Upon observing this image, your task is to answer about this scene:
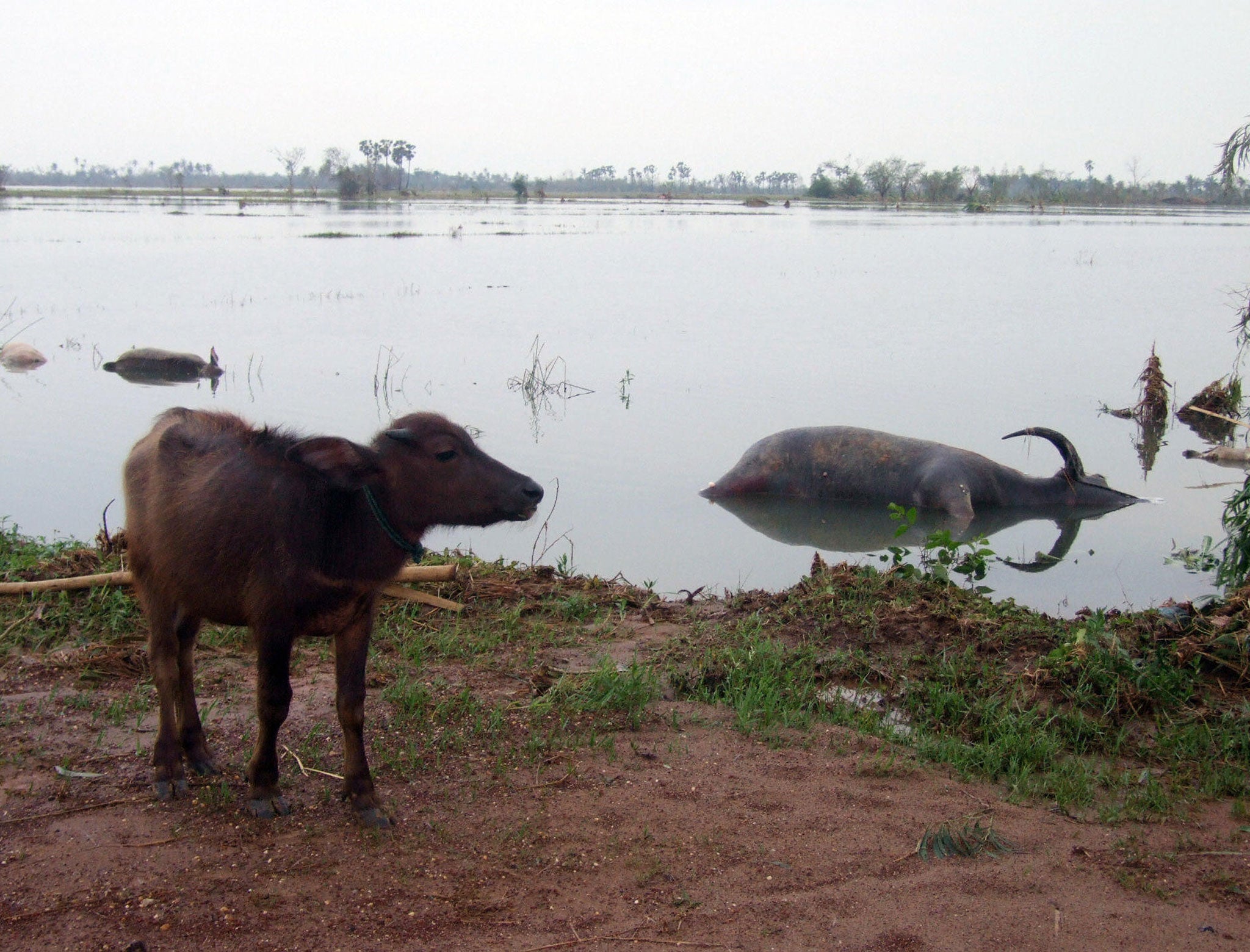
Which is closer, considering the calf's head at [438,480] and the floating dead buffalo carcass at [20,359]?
the calf's head at [438,480]

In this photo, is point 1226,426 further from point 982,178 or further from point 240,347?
point 982,178

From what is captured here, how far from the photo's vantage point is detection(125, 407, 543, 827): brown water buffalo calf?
3.30m

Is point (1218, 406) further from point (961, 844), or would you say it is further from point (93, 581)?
point (93, 581)

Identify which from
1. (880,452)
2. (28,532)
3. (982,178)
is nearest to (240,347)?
(28,532)

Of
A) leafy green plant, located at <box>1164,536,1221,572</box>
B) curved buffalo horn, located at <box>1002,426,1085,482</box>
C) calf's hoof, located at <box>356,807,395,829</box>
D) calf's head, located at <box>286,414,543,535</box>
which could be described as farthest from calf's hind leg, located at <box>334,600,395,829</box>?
curved buffalo horn, located at <box>1002,426,1085,482</box>

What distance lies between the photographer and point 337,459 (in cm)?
330

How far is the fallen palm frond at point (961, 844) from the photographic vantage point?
3365 mm

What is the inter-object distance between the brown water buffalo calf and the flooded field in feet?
12.6

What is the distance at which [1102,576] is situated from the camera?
25.0ft

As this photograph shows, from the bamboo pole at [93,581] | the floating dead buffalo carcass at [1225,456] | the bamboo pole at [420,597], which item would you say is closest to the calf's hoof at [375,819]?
the bamboo pole at [93,581]

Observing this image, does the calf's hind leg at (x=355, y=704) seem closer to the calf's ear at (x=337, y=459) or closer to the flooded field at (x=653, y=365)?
the calf's ear at (x=337, y=459)

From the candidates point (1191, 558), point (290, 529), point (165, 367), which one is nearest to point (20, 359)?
point (165, 367)

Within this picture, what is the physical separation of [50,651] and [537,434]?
23.0 feet

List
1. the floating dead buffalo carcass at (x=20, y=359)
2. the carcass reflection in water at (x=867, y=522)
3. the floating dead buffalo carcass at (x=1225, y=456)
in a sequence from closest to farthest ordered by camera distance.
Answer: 1. the carcass reflection in water at (x=867, y=522)
2. the floating dead buffalo carcass at (x=1225, y=456)
3. the floating dead buffalo carcass at (x=20, y=359)
